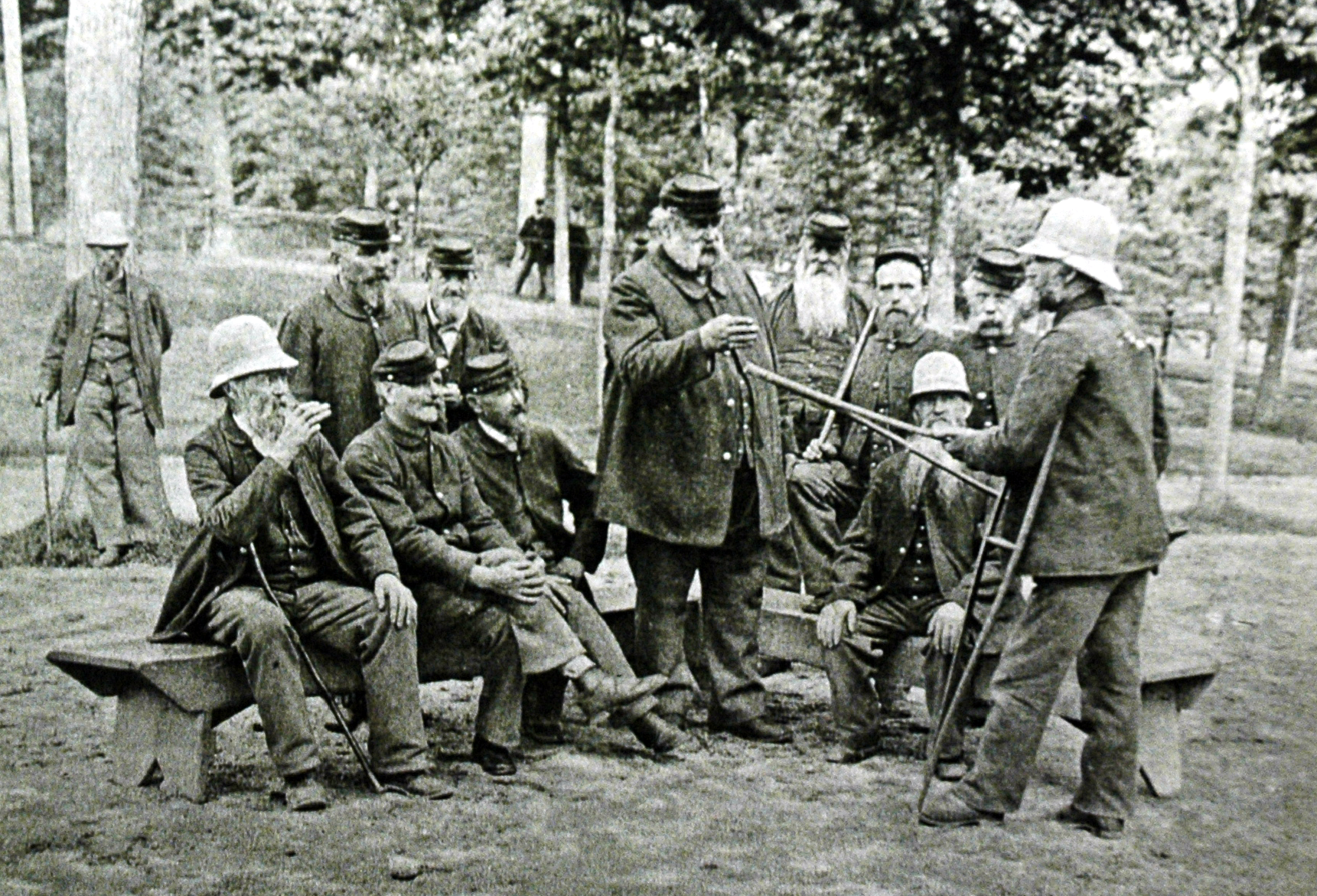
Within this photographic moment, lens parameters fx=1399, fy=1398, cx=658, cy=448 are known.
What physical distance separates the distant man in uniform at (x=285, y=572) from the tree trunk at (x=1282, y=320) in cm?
619

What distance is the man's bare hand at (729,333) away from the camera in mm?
4625

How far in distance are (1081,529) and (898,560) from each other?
1.01 m

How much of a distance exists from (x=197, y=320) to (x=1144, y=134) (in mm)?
6034

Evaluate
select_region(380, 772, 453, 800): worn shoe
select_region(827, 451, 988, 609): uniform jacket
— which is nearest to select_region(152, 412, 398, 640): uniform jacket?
select_region(380, 772, 453, 800): worn shoe

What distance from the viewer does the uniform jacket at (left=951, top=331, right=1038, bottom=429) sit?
5801 mm

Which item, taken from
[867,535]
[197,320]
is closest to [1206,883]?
[867,535]

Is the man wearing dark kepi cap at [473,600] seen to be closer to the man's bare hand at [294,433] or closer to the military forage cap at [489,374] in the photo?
the military forage cap at [489,374]

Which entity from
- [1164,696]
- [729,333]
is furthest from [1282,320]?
[729,333]

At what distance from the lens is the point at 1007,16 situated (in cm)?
762

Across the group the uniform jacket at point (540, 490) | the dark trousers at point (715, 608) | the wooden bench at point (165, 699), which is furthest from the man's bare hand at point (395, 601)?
the dark trousers at point (715, 608)

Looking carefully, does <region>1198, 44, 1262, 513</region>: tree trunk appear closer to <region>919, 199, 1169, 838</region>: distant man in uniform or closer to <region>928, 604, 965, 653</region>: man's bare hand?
<region>919, 199, 1169, 838</region>: distant man in uniform

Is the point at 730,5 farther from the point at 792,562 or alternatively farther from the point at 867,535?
the point at 792,562

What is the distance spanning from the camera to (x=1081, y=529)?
13.4ft

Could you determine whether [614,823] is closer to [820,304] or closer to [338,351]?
[338,351]
